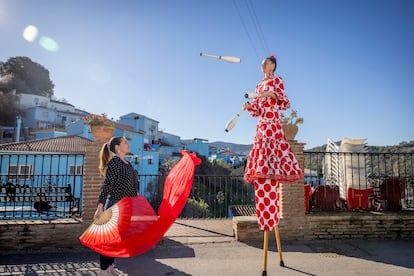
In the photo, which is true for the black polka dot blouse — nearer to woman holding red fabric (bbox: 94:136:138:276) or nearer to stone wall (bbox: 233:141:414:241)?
woman holding red fabric (bbox: 94:136:138:276)

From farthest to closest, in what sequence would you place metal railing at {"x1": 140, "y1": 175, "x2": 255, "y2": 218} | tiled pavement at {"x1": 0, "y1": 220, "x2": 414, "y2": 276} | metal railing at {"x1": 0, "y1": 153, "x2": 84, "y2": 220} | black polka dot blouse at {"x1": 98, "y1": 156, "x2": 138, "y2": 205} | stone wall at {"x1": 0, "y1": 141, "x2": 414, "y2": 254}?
metal railing at {"x1": 140, "y1": 175, "x2": 255, "y2": 218} < metal railing at {"x1": 0, "y1": 153, "x2": 84, "y2": 220} < stone wall at {"x1": 0, "y1": 141, "x2": 414, "y2": 254} < tiled pavement at {"x1": 0, "y1": 220, "x2": 414, "y2": 276} < black polka dot blouse at {"x1": 98, "y1": 156, "x2": 138, "y2": 205}

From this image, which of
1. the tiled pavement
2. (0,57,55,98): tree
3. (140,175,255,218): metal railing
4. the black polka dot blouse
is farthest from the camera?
(0,57,55,98): tree

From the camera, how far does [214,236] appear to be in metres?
5.10

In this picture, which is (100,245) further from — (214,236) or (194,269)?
(214,236)

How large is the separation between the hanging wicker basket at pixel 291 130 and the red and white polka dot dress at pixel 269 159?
1853mm

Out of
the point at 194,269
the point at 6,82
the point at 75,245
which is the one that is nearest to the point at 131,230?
the point at 194,269

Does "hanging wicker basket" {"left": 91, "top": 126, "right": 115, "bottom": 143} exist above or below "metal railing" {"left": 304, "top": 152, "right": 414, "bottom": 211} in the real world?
above

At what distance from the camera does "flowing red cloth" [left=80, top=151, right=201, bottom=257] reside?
2.49 meters

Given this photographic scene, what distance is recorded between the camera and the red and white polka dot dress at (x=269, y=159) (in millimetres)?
3006

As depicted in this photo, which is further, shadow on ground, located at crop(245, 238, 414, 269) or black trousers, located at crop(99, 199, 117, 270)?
shadow on ground, located at crop(245, 238, 414, 269)

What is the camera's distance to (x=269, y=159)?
3043mm

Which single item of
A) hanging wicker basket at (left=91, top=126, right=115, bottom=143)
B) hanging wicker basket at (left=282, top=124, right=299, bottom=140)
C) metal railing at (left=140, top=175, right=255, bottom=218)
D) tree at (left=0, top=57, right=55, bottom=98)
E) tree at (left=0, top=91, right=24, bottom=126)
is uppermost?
tree at (left=0, top=57, right=55, bottom=98)

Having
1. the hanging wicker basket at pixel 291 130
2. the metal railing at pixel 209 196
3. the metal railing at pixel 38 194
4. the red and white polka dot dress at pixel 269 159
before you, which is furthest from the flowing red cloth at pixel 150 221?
the metal railing at pixel 209 196

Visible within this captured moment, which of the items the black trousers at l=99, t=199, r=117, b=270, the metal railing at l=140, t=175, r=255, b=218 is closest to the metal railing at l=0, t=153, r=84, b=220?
the metal railing at l=140, t=175, r=255, b=218
